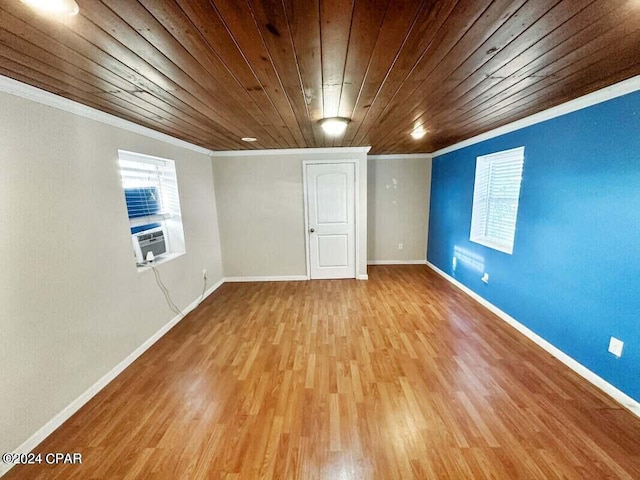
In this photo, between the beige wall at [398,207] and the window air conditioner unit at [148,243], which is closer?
the window air conditioner unit at [148,243]

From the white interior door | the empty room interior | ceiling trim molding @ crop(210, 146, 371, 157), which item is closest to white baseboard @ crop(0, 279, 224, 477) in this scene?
the empty room interior

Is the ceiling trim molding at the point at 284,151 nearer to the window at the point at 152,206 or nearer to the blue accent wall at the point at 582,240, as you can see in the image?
the window at the point at 152,206

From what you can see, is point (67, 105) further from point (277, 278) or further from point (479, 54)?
point (277, 278)

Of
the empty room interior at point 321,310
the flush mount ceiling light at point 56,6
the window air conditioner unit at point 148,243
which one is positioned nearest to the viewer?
the flush mount ceiling light at point 56,6

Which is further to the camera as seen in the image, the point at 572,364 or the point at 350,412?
the point at 572,364

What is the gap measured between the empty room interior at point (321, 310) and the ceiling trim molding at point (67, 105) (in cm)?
1

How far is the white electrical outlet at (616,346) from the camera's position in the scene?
1812 mm

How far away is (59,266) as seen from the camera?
69.5 inches

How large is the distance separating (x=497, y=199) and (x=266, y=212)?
323 cm

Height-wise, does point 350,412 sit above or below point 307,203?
below

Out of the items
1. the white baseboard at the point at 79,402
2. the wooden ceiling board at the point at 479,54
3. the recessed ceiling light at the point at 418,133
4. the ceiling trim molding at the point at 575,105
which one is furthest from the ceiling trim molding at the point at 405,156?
the white baseboard at the point at 79,402

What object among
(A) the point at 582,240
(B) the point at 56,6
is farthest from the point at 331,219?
(B) the point at 56,6

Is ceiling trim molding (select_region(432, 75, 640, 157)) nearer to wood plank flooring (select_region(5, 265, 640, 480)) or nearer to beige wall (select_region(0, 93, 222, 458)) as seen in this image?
wood plank flooring (select_region(5, 265, 640, 480))

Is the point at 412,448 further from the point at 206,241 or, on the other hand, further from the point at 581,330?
the point at 206,241
